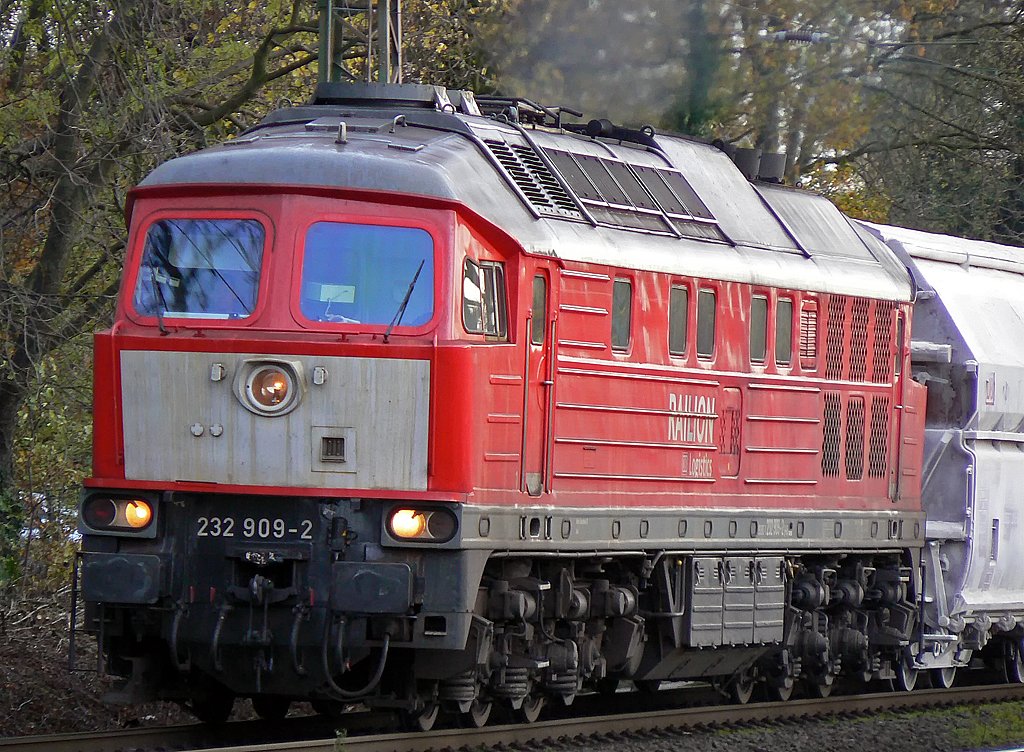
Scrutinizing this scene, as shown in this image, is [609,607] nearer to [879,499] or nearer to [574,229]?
[574,229]

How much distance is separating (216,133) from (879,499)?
7.73 metres

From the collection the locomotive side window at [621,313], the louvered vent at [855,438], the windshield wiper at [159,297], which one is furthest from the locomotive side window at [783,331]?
the windshield wiper at [159,297]

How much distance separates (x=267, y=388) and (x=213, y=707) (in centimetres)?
264

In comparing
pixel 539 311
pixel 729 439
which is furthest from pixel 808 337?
pixel 539 311

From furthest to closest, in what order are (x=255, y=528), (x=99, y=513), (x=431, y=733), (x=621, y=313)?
1. (x=621, y=313)
2. (x=431, y=733)
3. (x=99, y=513)
4. (x=255, y=528)

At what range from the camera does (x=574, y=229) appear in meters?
11.8

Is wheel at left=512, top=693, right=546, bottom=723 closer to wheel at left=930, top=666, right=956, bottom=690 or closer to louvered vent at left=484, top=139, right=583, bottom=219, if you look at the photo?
louvered vent at left=484, top=139, right=583, bottom=219

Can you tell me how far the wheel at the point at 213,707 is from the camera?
38.9 feet

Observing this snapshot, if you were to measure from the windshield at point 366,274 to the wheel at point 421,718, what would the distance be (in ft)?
8.58

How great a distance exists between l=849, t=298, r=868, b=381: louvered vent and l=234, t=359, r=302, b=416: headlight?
20.4 feet

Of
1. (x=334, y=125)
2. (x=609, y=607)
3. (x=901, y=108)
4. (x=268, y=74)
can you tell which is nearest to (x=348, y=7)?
(x=268, y=74)

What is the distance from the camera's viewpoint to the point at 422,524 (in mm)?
10406

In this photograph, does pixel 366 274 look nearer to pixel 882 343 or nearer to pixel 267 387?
pixel 267 387

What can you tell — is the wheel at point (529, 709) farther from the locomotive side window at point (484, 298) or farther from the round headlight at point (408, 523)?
the locomotive side window at point (484, 298)
